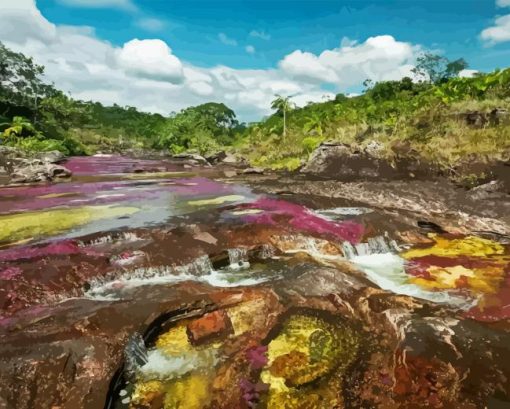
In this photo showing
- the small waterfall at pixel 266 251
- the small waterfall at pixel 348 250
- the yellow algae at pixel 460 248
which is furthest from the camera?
the small waterfall at pixel 348 250

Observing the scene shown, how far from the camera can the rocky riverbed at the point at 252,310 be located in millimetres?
6375

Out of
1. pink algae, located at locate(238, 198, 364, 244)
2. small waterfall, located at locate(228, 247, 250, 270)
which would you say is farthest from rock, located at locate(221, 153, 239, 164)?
small waterfall, located at locate(228, 247, 250, 270)

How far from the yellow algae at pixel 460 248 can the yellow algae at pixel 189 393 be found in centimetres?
874

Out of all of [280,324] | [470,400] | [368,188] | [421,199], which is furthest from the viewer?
[368,188]

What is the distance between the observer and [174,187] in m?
25.5

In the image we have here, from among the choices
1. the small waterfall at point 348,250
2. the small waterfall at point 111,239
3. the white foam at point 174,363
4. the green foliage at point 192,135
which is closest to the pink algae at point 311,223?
the small waterfall at point 348,250

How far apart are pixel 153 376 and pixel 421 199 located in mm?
16634

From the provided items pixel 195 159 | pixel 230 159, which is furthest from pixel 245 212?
pixel 230 159

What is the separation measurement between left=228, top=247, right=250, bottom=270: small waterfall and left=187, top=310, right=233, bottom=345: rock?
3397 mm

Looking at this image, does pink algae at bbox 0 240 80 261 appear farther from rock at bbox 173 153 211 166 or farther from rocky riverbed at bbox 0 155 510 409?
rock at bbox 173 153 211 166

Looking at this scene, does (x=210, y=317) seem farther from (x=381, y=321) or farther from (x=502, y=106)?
(x=502, y=106)

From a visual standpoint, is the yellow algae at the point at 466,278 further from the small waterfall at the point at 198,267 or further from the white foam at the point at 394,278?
the small waterfall at the point at 198,267

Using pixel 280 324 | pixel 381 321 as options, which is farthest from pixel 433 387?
pixel 280 324

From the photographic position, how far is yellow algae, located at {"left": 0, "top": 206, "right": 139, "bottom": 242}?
42.8ft
